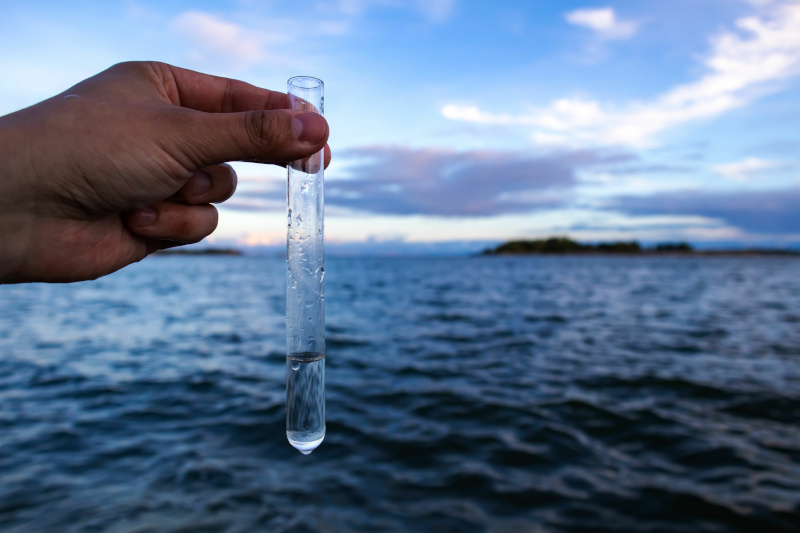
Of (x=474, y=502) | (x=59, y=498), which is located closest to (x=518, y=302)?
(x=474, y=502)

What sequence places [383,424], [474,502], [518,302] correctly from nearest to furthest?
[474,502] < [383,424] < [518,302]

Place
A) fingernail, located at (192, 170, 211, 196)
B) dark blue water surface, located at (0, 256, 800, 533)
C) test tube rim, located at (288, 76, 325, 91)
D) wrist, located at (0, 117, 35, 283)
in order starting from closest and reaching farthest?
wrist, located at (0, 117, 35, 283)
test tube rim, located at (288, 76, 325, 91)
fingernail, located at (192, 170, 211, 196)
dark blue water surface, located at (0, 256, 800, 533)

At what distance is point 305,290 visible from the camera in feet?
5.60

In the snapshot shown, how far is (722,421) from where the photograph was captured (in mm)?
6840

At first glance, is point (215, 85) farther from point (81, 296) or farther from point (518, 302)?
point (81, 296)

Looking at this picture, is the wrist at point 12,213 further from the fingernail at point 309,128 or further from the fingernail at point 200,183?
the fingernail at point 309,128

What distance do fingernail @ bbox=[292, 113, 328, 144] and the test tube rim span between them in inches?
5.2

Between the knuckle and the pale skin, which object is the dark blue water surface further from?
Result: the knuckle

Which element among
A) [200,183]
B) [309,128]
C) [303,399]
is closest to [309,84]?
[309,128]

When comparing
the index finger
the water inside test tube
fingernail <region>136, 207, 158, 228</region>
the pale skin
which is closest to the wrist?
the pale skin

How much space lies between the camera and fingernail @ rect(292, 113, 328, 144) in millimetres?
1676

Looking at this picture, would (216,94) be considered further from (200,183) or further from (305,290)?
(305,290)

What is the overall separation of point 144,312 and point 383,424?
50.8ft

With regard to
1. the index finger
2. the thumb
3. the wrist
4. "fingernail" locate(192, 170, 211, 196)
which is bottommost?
the wrist
